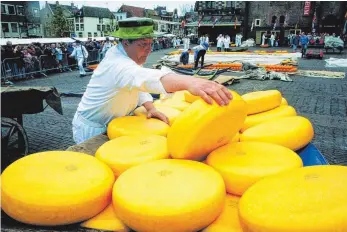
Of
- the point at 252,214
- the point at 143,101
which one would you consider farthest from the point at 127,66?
the point at 252,214

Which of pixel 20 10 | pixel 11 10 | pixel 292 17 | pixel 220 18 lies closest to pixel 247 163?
pixel 292 17

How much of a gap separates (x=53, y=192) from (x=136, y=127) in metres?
0.93

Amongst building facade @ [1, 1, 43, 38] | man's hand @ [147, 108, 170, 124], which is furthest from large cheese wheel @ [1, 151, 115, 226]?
building facade @ [1, 1, 43, 38]

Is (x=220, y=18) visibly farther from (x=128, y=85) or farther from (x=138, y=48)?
(x=128, y=85)

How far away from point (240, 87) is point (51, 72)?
419 inches

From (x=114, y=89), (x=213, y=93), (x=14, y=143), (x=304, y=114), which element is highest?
(x=213, y=93)

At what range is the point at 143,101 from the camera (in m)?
2.67

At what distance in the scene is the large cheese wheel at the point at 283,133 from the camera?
1.87 metres

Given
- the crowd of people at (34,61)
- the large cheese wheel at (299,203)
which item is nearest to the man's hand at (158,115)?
the large cheese wheel at (299,203)

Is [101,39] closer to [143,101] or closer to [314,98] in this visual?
[314,98]

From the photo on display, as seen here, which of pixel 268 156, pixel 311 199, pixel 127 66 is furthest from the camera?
pixel 127 66

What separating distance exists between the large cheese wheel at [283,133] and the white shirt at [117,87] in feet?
2.32

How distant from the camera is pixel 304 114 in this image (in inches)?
275

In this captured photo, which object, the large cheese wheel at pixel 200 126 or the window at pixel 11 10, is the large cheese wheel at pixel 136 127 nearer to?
the large cheese wheel at pixel 200 126
